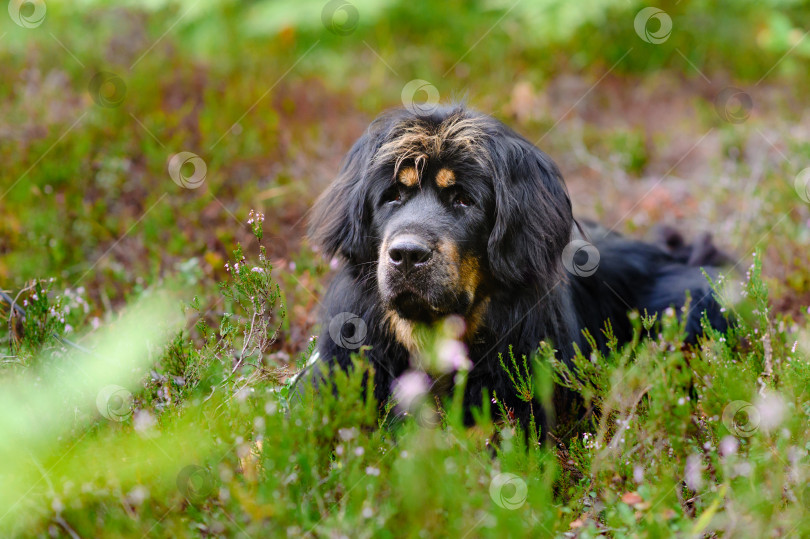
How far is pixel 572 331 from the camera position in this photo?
152 inches

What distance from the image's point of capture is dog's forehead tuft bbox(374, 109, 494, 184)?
3.73m

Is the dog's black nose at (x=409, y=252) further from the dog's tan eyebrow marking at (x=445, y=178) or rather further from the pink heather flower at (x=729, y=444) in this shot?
the pink heather flower at (x=729, y=444)

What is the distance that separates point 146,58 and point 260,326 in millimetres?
5460

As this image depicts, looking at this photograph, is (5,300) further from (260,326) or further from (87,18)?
(87,18)

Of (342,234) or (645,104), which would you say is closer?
(342,234)

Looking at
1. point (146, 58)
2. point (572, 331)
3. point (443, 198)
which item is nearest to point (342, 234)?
point (443, 198)
